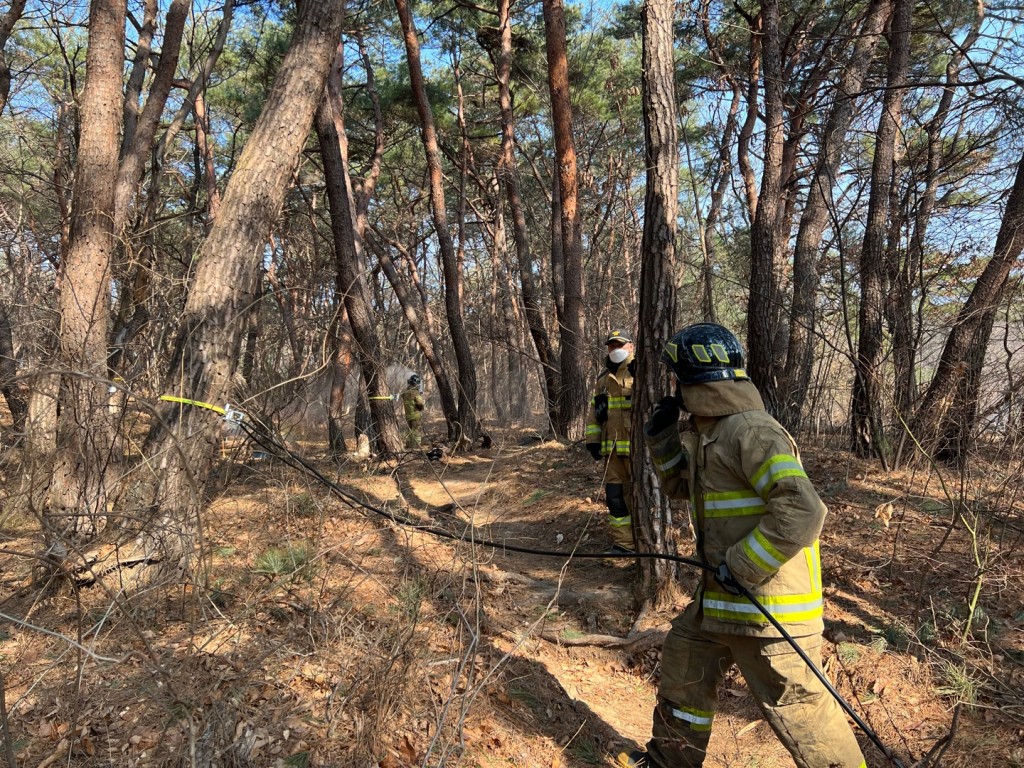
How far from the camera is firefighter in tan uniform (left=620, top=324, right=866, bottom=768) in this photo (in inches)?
89.6

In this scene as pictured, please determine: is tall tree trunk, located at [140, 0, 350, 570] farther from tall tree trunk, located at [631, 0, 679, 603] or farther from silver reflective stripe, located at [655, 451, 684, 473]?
silver reflective stripe, located at [655, 451, 684, 473]

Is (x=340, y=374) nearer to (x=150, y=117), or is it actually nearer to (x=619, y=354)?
(x=150, y=117)

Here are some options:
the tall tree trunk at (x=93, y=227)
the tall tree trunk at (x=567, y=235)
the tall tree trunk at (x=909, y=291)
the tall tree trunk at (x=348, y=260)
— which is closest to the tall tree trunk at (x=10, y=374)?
the tall tree trunk at (x=93, y=227)

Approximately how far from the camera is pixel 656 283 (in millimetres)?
4191

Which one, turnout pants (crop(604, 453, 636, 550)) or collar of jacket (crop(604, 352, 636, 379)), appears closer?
turnout pants (crop(604, 453, 636, 550))

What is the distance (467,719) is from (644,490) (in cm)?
189

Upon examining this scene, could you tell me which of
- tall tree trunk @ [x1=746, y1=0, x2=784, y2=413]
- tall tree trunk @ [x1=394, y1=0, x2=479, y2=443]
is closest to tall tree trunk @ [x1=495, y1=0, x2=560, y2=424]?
tall tree trunk @ [x1=394, y1=0, x2=479, y2=443]

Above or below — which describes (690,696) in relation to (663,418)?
below

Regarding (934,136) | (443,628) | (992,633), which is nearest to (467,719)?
(443,628)

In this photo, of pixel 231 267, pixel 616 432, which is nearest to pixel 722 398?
pixel 616 432

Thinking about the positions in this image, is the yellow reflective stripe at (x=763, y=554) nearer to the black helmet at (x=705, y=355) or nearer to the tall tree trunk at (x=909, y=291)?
the black helmet at (x=705, y=355)

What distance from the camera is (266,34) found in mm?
11953

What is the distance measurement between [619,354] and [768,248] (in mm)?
2763

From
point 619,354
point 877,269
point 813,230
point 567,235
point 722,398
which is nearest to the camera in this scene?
point 722,398
